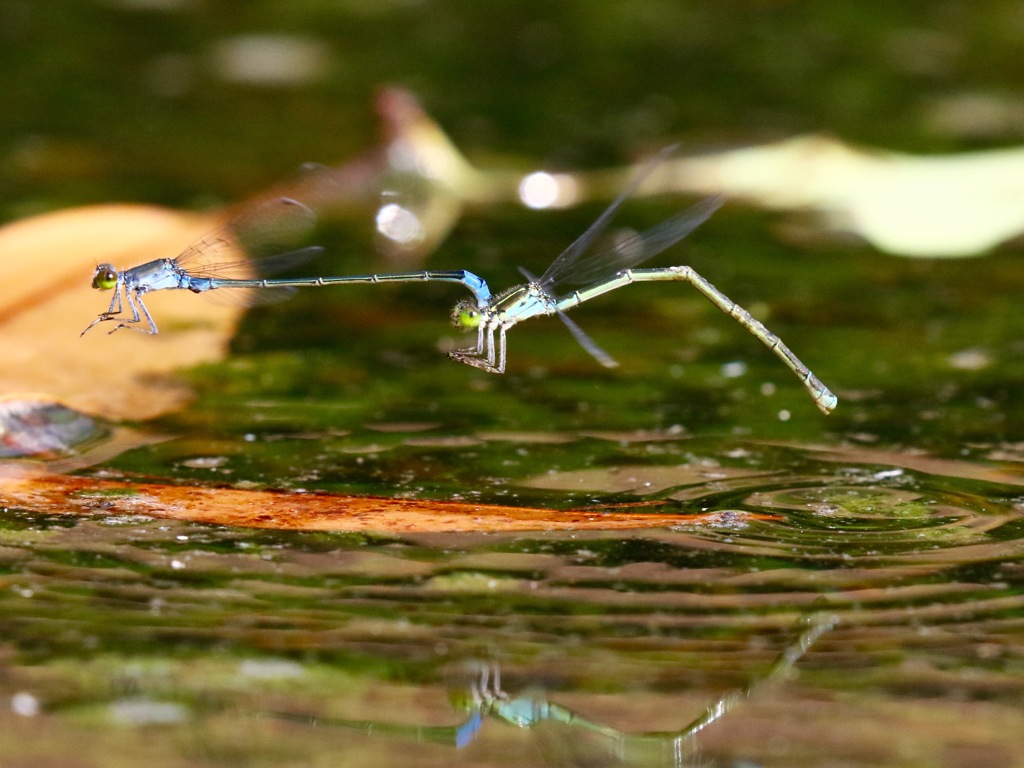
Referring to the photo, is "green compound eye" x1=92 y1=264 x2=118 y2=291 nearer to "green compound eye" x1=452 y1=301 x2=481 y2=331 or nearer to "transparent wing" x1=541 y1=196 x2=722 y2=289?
"green compound eye" x1=452 y1=301 x2=481 y2=331

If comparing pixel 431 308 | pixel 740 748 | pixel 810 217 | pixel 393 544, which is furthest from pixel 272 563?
pixel 810 217

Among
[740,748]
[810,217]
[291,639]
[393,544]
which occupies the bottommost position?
[740,748]

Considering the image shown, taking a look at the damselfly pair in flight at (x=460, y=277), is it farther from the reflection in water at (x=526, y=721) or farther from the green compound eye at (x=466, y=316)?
the reflection in water at (x=526, y=721)

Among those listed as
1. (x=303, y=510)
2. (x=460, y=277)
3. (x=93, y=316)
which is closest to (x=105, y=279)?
(x=93, y=316)

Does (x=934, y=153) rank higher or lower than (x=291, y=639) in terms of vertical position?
higher

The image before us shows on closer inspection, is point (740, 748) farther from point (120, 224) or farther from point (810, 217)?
point (810, 217)

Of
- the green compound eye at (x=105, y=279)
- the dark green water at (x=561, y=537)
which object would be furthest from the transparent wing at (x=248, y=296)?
the green compound eye at (x=105, y=279)

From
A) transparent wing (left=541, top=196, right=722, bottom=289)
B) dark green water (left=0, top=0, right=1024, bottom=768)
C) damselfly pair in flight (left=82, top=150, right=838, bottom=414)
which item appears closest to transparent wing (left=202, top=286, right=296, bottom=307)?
damselfly pair in flight (left=82, top=150, right=838, bottom=414)
